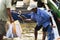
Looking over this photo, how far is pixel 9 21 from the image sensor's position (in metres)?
2.36

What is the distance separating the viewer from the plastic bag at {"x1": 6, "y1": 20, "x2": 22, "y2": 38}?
7.83 feet

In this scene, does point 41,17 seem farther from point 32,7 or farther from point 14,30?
point 14,30

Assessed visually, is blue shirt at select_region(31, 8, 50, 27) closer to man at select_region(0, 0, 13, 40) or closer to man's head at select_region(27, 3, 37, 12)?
man's head at select_region(27, 3, 37, 12)

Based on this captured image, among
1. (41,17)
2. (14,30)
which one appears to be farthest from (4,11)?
(41,17)

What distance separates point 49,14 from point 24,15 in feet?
0.83

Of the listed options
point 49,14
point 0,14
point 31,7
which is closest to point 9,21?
point 0,14

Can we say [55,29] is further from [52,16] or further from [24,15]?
[24,15]

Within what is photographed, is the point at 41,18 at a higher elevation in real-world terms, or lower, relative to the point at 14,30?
higher

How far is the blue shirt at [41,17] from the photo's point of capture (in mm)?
2362

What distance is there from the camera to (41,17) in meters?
2.38

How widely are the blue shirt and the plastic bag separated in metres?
0.18

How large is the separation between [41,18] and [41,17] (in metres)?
0.01

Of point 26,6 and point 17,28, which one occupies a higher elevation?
point 26,6

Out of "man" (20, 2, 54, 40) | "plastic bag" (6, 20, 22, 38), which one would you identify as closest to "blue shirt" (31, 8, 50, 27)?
"man" (20, 2, 54, 40)
